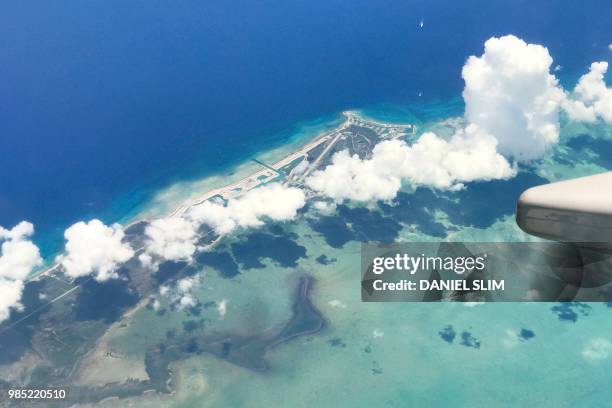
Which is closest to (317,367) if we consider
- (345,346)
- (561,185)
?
(345,346)

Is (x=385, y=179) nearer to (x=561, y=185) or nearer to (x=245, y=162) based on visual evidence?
(x=245, y=162)

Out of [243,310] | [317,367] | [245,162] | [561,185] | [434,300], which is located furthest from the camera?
[245,162]

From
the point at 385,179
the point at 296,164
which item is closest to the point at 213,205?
the point at 296,164

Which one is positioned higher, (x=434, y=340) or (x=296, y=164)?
(x=296, y=164)

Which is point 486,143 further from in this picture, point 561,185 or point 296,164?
point 561,185

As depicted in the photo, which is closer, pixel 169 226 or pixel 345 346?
pixel 345 346

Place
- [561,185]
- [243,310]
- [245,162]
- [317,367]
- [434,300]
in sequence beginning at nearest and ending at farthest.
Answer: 1. [561,185]
2. [317,367]
3. [243,310]
4. [434,300]
5. [245,162]

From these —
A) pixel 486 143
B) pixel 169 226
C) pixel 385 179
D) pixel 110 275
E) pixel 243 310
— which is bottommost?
pixel 243 310

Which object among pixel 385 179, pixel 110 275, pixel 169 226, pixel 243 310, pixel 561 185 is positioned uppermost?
pixel 385 179

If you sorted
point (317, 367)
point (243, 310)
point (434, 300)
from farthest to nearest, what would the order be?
point (434, 300), point (243, 310), point (317, 367)
